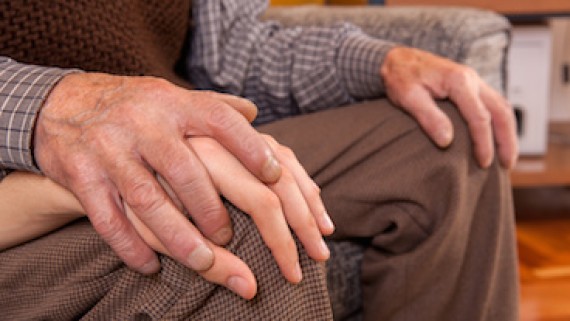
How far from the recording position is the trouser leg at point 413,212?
76 centimetres

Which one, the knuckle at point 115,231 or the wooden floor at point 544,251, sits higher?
the knuckle at point 115,231

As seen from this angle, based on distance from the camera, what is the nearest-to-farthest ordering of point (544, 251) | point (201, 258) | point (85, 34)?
point (201, 258) → point (85, 34) → point (544, 251)

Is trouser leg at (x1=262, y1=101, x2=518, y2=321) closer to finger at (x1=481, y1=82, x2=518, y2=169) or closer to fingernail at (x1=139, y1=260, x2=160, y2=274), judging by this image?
finger at (x1=481, y1=82, x2=518, y2=169)

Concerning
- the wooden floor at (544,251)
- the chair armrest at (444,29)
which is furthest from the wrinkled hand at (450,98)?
the wooden floor at (544,251)

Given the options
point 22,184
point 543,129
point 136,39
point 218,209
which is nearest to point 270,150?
point 218,209

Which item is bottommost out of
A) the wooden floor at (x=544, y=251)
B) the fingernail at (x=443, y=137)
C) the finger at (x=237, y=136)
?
the wooden floor at (x=544, y=251)

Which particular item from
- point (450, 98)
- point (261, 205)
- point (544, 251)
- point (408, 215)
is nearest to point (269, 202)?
point (261, 205)

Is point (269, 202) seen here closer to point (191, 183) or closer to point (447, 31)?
point (191, 183)

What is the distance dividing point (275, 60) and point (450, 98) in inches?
11.1

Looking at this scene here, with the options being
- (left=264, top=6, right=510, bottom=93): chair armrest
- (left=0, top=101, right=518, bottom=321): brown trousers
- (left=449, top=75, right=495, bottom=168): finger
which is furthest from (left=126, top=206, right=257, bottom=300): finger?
(left=264, top=6, right=510, bottom=93): chair armrest

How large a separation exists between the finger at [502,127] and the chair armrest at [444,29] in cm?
18

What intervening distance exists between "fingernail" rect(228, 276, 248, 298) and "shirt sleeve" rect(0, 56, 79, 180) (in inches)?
7.4

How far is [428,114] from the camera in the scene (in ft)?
2.59

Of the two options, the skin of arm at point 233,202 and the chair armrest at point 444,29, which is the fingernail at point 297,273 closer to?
the skin of arm at point 233,202
